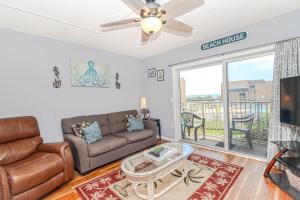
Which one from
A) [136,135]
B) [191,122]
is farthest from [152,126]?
[191,122]

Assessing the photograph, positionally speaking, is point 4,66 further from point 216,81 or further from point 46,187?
point 216,81

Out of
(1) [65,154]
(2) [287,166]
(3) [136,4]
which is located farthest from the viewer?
(1) [65,154]

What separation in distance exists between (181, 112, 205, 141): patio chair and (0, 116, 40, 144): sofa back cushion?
319cm

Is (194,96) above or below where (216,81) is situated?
below

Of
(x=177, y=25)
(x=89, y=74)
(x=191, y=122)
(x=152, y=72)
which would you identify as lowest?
(x=191, y=122)

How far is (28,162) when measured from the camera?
1.91 meters

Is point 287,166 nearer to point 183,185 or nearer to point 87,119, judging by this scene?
point 183,185

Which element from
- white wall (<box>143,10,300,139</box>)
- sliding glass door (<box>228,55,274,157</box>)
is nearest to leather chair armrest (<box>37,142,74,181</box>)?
white wall (<box>143,10,300,139</box>)

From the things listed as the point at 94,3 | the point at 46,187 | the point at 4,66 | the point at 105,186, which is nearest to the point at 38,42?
the point at 4,66

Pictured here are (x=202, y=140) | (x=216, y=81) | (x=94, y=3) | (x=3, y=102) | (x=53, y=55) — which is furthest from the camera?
(x=202, y=140)

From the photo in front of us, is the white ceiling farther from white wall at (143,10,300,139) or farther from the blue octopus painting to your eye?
the blue octopus painting

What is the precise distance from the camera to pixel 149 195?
5.79ft

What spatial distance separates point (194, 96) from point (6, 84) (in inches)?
147

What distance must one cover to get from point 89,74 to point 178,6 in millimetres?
2517
